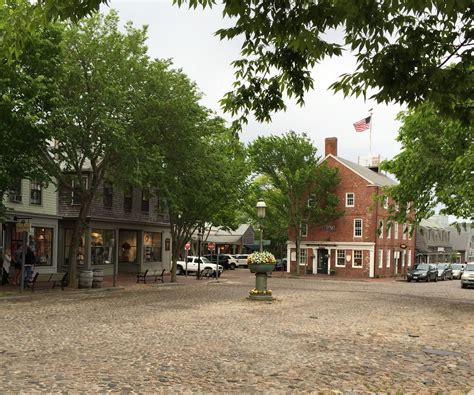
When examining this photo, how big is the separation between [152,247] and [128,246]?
2.57 metres

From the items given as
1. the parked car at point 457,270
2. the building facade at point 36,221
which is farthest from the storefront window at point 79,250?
the parked car at point 457,270

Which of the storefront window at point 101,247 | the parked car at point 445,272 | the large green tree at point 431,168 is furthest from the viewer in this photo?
the parked car at point 445,272

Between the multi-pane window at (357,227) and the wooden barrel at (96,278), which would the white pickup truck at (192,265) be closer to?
the multi-pane window at (357,227)

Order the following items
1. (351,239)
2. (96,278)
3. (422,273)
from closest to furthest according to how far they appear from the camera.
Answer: (96,278) < (422,273) < (351,239)

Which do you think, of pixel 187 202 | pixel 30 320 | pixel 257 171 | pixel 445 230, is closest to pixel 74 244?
pixel 187 202

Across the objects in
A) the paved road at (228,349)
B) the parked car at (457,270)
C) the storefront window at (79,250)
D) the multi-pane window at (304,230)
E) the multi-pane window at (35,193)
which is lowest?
the parked car at (457,270)

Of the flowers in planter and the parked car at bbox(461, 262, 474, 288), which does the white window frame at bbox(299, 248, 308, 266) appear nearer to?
the parked car at bbox(461, 262, 474, 288)

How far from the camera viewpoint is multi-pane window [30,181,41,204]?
3056 centimetres

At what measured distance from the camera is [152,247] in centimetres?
4303

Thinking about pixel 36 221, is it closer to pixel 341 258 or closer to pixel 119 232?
pixel 119 232

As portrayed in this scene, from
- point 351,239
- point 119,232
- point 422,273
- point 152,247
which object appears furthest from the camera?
point 351,239

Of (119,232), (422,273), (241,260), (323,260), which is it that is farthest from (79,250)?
(241,260)

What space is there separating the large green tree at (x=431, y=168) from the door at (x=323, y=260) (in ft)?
93.3

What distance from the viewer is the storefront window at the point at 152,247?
138 ft
